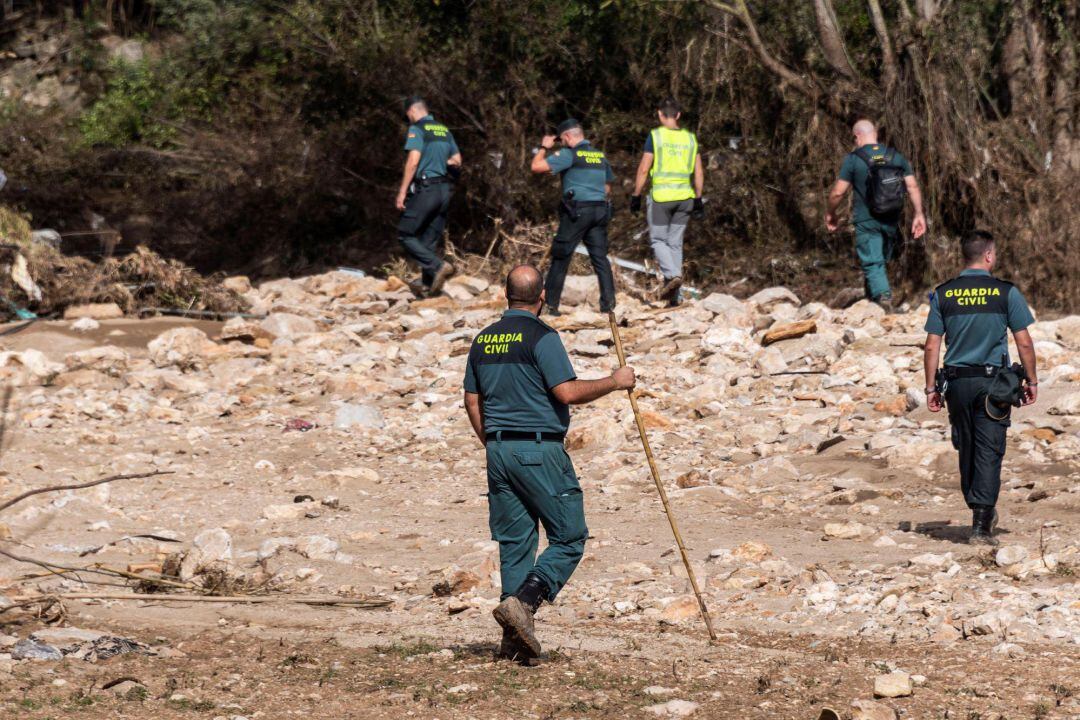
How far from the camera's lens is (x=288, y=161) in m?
16.6

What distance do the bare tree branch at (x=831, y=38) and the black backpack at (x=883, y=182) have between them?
2.68 meters

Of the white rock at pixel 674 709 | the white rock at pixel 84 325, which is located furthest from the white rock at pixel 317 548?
the white rock at pixel 84 325

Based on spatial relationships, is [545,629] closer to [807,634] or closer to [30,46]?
[807,634]

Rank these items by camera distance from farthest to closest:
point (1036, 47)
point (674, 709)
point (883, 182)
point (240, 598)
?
point (1036, 47)
point (883, 182)
point (240, 598)
point (674, 709)

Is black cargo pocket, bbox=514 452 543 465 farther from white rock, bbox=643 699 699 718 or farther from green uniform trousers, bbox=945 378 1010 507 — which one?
green uniform trousers, bbox=945 378 1010 507

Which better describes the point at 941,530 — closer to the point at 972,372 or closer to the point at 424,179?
the point at 972,372

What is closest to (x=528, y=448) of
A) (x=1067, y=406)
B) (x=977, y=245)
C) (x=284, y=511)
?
(x=977, y=245)

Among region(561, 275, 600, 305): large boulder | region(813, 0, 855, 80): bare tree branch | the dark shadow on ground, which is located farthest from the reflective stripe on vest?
the dark shadow on ground

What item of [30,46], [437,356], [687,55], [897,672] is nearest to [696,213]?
[437,356]

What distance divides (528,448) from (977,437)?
7.94 feet

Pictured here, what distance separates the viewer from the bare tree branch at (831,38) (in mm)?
12859

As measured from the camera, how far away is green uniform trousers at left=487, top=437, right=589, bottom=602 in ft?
15.6

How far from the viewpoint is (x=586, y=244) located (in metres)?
10.9

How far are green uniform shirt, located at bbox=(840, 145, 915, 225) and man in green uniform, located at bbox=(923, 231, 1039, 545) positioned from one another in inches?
173
